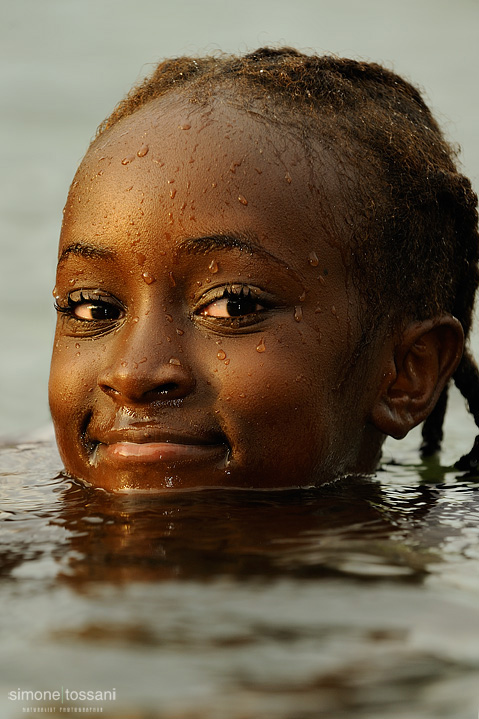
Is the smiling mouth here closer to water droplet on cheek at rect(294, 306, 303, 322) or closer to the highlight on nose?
the highlight on nose

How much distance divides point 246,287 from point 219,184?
37 centimetres

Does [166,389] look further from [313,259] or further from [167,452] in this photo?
[313,259]

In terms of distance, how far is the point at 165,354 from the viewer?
321 centimetres

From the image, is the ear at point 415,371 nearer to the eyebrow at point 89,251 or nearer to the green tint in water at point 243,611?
the green tint in water at point 243,611

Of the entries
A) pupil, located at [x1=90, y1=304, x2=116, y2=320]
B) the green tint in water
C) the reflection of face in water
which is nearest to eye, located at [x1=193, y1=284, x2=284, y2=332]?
pupil, located at [x1=90, y1=304, x2=116, y2=320]

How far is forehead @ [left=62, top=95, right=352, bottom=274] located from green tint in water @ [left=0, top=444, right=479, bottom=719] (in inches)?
38.8

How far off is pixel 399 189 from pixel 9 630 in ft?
8.17

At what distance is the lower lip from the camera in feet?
10.6

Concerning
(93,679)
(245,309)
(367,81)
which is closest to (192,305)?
(245,309)

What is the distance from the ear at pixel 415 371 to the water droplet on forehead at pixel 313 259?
Answer: 519 millimetres

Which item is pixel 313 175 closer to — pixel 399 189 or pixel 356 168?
pixel 356 168

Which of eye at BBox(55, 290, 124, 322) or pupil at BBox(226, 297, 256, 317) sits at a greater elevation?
eye at BBox(55, 290, 124, 322)

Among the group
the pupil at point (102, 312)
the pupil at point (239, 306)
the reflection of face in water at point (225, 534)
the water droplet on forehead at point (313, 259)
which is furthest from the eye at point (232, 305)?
the reflection of face in water at point (225, 534)

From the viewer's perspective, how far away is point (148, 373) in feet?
10.4
